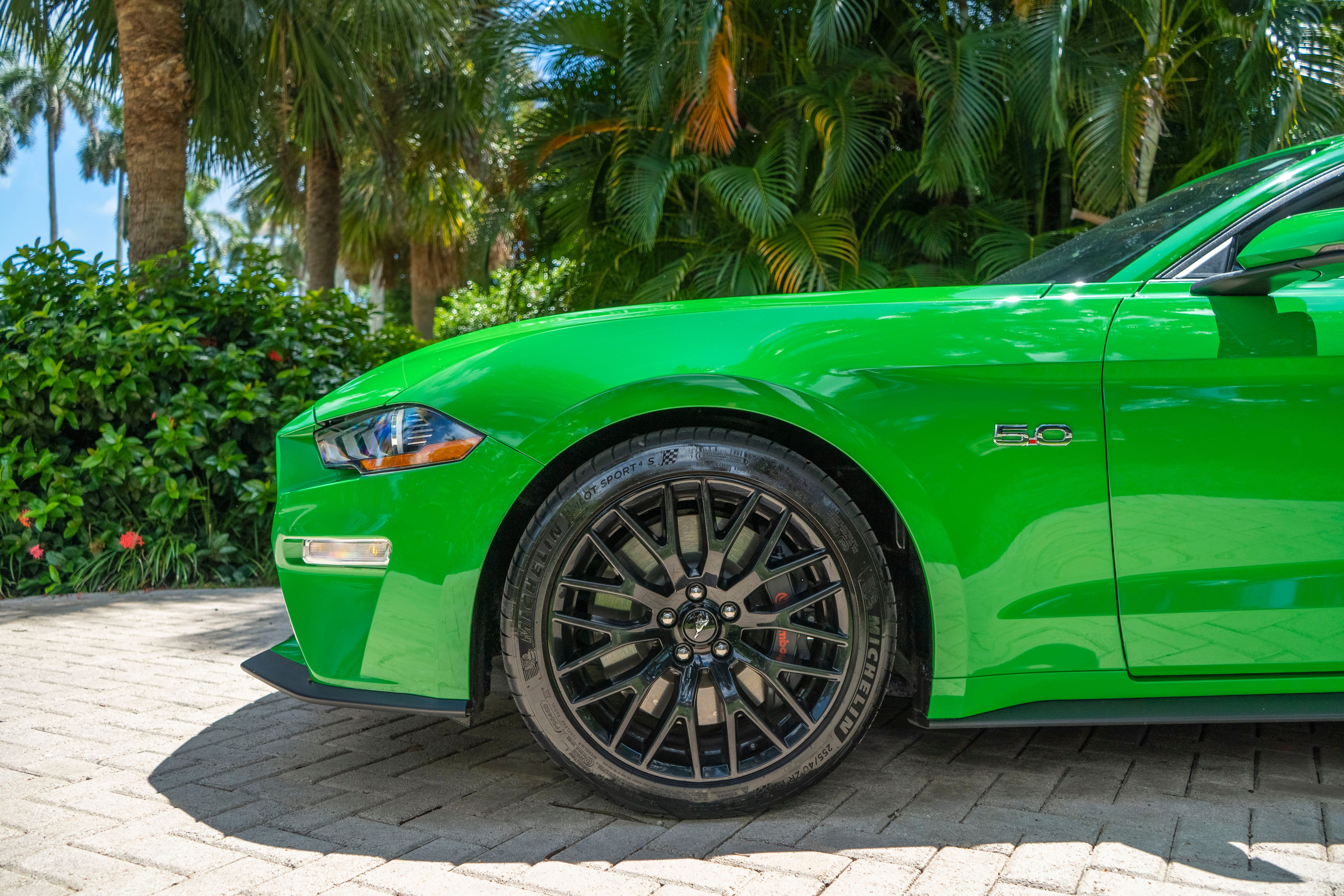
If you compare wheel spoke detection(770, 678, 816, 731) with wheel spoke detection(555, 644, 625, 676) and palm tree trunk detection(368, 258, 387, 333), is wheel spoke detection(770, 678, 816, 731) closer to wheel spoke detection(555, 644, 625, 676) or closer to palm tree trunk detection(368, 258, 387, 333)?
wheel spoke detection(555, 644, 625, 676)

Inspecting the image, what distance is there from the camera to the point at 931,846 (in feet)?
6.57

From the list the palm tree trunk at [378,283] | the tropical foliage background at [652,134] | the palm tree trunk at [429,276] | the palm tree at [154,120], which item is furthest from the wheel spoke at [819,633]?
the palm tree trunk at [429,276]

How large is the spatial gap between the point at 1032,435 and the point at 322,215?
10.2 meters

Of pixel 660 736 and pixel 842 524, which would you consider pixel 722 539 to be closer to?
pixel 842 524

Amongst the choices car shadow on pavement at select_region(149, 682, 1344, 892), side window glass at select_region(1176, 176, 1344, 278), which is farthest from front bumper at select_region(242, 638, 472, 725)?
side window glass at select_region(1176, 176, 1344, 278)

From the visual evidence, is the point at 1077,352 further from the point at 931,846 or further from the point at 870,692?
the point at 931,846

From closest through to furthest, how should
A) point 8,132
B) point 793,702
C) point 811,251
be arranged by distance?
1. point 793,702
2. point 811,251
3. point 8,132

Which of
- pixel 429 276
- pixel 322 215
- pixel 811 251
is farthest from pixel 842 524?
pixel 429 276

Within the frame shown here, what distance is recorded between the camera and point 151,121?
21.2ft

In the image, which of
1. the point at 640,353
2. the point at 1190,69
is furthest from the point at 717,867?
the point at 1190,69

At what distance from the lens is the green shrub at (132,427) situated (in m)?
4.91

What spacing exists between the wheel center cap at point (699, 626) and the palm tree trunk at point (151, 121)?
5.60 meters

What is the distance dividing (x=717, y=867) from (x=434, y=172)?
11.7m

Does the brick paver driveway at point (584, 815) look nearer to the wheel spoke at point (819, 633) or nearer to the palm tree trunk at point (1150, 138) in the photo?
the wheel spoke at point (819, 633)
